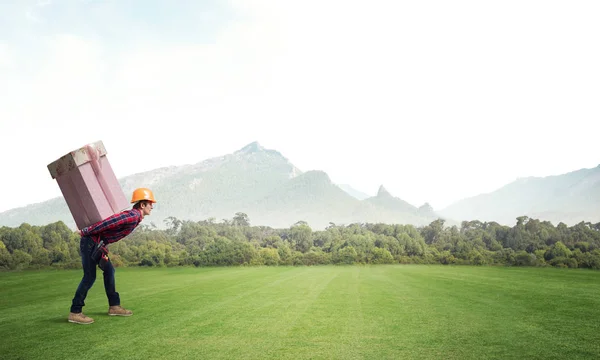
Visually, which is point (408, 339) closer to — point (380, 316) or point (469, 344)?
point (469, 344)

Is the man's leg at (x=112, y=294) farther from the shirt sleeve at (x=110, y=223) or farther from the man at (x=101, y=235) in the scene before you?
the shirt sleeve at (x=110, y=223)

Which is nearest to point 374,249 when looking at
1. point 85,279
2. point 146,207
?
point 146,207

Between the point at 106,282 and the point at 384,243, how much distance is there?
42.1m

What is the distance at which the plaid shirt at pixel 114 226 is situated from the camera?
7.41 m

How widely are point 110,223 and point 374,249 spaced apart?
40.2 metres

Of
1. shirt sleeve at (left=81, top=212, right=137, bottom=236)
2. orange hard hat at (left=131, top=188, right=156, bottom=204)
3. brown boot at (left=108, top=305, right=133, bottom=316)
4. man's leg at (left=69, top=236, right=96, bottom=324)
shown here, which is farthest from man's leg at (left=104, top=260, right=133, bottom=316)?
orange hard hat at (left=131, top=188, right=156, bottom=204)

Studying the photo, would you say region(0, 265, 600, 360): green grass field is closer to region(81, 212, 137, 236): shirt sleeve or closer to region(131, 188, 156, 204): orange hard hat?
region(81, 212, 137, 236): shirt sleeve

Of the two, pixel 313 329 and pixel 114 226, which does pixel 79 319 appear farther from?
pixel 313 329

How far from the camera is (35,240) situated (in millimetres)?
39844

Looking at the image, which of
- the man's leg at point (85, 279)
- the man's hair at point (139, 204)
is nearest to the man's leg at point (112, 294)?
the man's leg at point (85, 279)

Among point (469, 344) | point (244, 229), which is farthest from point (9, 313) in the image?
point (244, 229)

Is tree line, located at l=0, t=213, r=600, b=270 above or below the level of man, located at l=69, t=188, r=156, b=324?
below

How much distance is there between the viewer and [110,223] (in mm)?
7406

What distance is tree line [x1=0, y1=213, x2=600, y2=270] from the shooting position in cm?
3641
